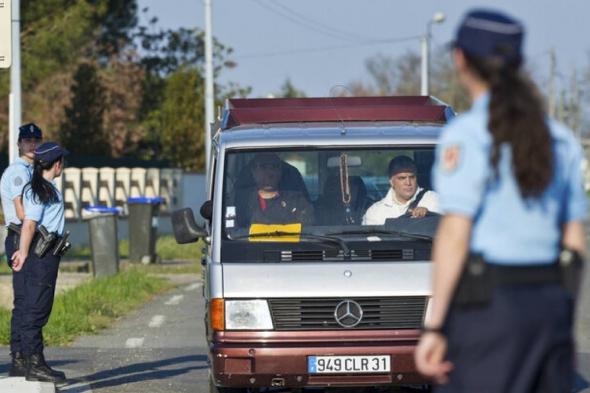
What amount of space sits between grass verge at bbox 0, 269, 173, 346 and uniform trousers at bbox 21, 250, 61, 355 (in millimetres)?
3810

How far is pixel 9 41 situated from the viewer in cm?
1206

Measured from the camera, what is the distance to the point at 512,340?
486 cm

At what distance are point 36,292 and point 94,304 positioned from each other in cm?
714

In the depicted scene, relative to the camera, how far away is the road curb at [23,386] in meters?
10.4

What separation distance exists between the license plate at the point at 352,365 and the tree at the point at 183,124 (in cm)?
4280

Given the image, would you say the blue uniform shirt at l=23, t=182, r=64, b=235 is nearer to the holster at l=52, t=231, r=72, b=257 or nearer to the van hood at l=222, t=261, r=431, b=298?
the holster at l=52, t=231, r=72, b=257

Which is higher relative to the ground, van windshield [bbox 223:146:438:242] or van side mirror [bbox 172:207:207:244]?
van windshield [bbox 223:146:438:242]

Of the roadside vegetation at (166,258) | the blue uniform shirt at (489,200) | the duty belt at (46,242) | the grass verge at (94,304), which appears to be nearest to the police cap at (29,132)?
the duty belt at (46,242)

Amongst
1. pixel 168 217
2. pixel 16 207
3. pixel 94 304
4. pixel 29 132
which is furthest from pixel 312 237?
pixel 168 217

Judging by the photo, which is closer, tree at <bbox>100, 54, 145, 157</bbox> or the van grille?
the van grille

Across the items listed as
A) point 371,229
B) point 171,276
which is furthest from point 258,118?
point 171,276

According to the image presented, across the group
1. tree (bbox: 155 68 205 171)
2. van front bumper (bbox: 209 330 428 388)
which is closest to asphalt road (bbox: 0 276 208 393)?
van front bumper (bbox: 209 330 428 388)

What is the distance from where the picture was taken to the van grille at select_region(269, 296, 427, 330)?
9.34 m

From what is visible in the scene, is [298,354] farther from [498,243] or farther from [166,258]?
[166,258]
